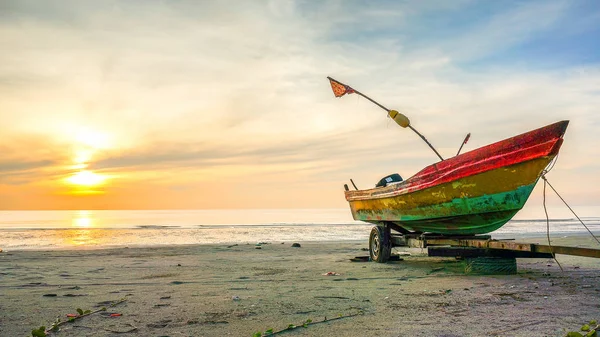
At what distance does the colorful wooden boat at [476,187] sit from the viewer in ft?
23.9

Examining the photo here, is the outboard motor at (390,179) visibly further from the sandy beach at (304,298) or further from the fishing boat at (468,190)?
the sandy beach at (304,298)

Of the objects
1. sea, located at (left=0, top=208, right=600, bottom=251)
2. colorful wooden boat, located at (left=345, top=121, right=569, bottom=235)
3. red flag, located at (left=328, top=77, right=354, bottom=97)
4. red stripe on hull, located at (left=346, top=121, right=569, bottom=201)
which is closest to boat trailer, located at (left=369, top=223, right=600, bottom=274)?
colorful wooden boat, located at (left=345, top=121, right=569, bottom=235)

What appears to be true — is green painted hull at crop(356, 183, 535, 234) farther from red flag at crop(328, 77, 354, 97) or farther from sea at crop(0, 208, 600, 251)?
sea at crop(0, 208, 600, 251)

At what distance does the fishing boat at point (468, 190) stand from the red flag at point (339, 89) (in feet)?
5.95

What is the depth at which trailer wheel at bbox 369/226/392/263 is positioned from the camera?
10.4m

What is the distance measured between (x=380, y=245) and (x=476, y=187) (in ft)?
9.44

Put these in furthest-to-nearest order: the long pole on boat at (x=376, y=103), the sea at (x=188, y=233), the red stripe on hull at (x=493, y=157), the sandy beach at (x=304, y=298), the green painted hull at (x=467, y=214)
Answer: the sea at (x=188, y=233), the long pole on boat at (x=376, y=103), the green painted hull at (x=467, y=214), the red stripe on hull at (x=493, y=157), the sandy beach at (x=304, y=298)

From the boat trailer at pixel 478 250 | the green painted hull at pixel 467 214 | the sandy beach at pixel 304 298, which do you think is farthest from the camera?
the green painted hull at pixel 467 214

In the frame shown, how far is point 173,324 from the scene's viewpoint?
4828 mm

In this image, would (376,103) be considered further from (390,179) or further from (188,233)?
(188,233)

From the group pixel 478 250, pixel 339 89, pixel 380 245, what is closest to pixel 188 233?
pixel 339 89

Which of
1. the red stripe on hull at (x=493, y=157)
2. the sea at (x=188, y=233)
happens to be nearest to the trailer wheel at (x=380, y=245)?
the red stripe on hull at (x=493, y=157)

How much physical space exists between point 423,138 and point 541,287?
5.53 metres

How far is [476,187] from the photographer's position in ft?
27.2
